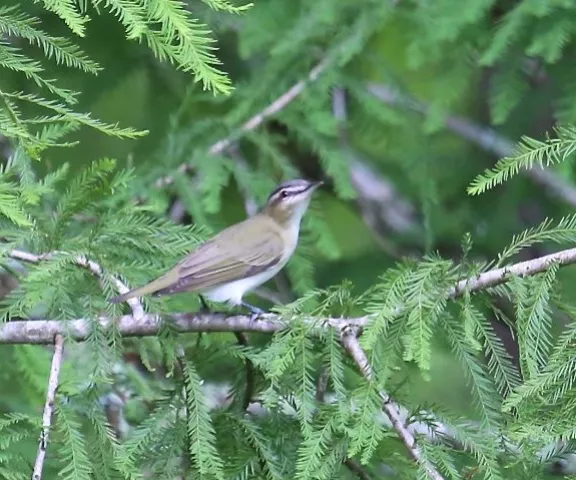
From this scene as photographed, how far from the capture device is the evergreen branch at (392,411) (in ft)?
8.11

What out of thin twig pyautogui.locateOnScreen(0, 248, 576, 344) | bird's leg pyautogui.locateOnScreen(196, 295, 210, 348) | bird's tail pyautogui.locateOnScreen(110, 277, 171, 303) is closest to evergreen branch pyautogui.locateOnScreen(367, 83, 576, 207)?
bird's leg pyautogui.locateOnScreen(196, 295, 210, 348)

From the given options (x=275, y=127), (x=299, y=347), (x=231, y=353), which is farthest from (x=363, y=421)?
(x=275, y=127)

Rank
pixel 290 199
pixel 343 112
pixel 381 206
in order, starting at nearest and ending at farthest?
pixel 290 199 → pixel 343 112 → pixel 381 206

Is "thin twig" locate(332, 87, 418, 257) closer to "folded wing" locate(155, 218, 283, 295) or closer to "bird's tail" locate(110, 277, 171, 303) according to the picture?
"folded wing" locate(155, 218, 283, 295)

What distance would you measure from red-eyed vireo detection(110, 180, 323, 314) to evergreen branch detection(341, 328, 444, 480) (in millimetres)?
571

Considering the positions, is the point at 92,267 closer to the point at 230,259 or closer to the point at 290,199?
the point at 230,259

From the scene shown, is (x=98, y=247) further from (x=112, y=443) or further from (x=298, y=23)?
(x=298, y=23)

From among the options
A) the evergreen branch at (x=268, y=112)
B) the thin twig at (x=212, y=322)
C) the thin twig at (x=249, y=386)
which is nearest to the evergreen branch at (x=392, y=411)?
the thin twig at (x=212, y=322)

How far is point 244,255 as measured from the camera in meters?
3.85

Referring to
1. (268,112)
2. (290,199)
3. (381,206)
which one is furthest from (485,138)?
(290,199)

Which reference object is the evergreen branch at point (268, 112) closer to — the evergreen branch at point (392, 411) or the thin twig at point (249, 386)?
the thin twig at point (249, 386)

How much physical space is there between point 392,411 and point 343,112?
2979 mm

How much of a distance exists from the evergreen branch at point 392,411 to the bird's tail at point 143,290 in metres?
0.65

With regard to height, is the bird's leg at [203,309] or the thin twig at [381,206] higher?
the bird's leg at [203,309]
